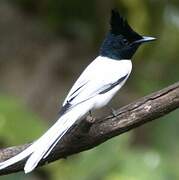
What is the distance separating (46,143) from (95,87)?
393 mm

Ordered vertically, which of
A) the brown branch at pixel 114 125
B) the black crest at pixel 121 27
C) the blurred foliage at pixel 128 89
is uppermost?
the black crest at pixel 121 27

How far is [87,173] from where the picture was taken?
4.16 m

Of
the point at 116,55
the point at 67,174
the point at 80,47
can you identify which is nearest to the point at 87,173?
the point at 67,174

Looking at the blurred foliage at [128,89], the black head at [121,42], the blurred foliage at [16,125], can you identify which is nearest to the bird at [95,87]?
the black head at [121,42]

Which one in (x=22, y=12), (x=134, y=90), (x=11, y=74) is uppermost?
(x=22, y=12)

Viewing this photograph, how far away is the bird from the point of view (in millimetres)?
3049

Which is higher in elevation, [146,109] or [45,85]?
[146,109]

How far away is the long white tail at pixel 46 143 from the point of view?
2.96 metres

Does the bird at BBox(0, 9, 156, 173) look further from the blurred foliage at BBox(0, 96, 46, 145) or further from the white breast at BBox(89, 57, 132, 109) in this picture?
the blurred foliage at BBox(0, 96, 46, 145)

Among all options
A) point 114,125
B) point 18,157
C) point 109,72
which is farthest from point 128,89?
point 18,157

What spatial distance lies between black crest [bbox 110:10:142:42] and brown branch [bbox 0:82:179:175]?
0.37 metres

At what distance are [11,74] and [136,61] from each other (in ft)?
3.10

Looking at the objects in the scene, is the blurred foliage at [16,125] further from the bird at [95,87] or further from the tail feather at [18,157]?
the tail feather at [18,157]

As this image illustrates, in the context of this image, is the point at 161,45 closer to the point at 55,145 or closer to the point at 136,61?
the point at 136,61
